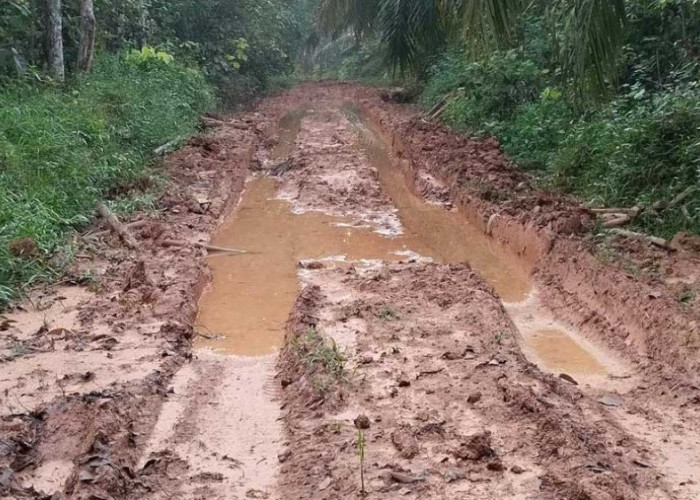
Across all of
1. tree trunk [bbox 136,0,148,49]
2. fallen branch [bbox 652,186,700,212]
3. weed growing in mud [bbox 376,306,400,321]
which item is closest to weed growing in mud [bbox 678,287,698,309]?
fallen branch [bbox 652,186,700,212]

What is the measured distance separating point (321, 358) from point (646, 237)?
3629mm

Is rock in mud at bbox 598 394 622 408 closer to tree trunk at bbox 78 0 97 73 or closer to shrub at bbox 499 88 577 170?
shrub at bbox 499 88 577 170

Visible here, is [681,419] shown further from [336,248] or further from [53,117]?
[53,117]

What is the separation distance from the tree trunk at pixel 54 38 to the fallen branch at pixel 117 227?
4.89m

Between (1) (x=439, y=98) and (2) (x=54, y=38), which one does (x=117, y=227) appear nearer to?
(2) (x=54, y=38)

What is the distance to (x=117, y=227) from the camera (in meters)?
7.76

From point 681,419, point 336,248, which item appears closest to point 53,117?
point 336,248

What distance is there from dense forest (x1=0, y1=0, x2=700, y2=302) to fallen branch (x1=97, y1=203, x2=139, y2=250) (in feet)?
0.47

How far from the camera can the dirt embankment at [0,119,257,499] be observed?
3.66m

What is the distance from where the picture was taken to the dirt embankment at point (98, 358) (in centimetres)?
366

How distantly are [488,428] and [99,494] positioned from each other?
6.52ft

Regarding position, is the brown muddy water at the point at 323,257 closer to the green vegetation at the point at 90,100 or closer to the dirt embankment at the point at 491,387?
the dirt embankment at the point at 491,387

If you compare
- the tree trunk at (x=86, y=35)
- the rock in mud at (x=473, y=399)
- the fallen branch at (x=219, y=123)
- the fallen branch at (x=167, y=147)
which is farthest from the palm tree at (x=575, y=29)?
the fallen branch at (x=219, y=123)

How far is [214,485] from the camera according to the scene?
3.62 meters
